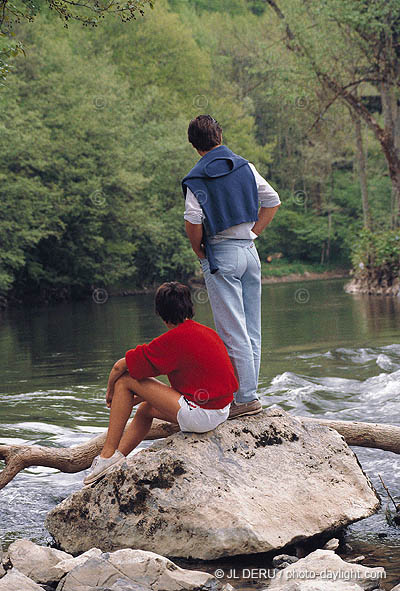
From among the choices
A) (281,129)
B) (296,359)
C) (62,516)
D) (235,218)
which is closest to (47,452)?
(62,516)

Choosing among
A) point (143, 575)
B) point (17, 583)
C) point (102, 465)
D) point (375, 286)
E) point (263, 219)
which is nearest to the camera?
point (17, 583)

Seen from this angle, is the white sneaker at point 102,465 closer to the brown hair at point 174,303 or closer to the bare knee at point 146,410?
the bare knee at point 146,410

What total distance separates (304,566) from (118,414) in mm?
1780

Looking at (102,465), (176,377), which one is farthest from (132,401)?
(102,465)

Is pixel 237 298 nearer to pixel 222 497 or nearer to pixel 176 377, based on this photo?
pixel 176 377

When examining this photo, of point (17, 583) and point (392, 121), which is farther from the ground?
point (392, 121)

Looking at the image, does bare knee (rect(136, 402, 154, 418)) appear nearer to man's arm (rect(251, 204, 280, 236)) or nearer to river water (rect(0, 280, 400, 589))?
river water (rect(0, 280, 400, 589))

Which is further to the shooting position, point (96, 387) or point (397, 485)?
point (96, 387)

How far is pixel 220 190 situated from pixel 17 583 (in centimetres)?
279

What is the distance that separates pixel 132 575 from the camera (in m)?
4.20

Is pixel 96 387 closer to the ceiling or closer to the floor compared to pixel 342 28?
closer to the floor

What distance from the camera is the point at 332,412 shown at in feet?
32.2

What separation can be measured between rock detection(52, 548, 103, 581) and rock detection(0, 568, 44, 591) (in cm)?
32

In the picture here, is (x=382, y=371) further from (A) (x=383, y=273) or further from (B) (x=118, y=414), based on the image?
(A) (x=383, y=273)
